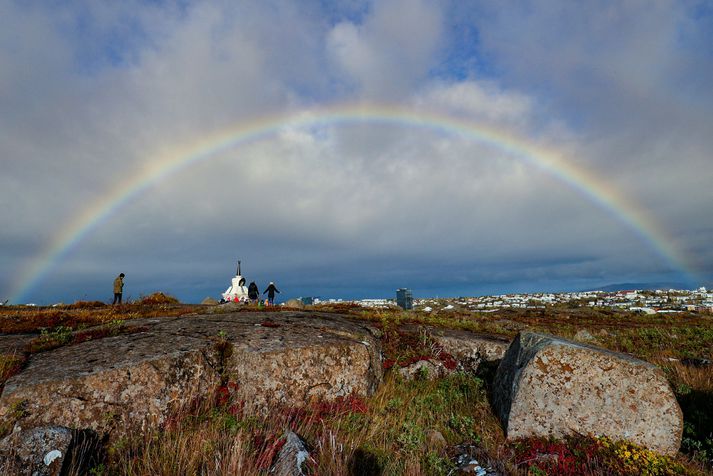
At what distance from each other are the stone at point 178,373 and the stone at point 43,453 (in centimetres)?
113

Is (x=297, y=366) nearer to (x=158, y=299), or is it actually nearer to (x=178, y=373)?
(x=178, y=373)

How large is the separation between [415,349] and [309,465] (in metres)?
7.49

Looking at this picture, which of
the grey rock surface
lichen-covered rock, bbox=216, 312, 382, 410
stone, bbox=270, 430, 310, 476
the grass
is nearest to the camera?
the grey rock surface

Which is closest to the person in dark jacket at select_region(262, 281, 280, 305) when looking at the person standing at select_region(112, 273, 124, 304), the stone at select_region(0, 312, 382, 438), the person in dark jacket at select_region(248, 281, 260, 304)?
the person in dark jacket at select_region(248, 281, 260, 304)

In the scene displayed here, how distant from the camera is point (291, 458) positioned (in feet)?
15.5

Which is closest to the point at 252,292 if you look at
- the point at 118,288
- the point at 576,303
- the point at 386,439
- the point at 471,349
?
the point at 118,288

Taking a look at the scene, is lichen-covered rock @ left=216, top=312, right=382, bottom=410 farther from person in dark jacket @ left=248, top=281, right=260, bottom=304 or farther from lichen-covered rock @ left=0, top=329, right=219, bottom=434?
person in dark jacket @ left=248, top=281, right=260, bottom=304

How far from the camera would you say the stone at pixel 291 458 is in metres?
4.48

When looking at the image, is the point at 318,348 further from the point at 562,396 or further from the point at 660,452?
the point at 660,452

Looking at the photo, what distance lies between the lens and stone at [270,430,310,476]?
4.48 metres

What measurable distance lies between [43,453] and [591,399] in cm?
839

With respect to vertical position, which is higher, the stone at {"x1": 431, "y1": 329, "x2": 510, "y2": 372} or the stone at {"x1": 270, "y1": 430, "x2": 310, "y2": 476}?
the stone at {"x1": 431, "y1": 329, "x2": 510, "y2": 372}

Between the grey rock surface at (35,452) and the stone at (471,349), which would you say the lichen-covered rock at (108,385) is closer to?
the grey rock surface at (35,452)

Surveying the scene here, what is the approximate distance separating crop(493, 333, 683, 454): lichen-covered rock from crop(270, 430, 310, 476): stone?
4.12 meters
